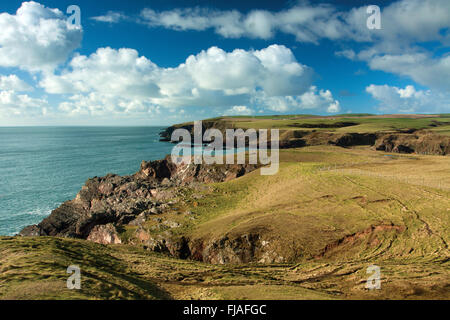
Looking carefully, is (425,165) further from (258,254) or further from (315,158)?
(258,254)

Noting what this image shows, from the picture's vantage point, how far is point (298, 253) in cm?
2162

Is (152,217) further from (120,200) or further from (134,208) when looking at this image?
(120,200)

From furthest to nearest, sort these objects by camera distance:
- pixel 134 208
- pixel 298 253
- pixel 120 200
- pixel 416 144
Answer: pixel 416 144, pixel 120 200, pixel 134 208, pixel 298 253

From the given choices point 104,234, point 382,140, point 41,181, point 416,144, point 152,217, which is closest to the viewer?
point 104,234

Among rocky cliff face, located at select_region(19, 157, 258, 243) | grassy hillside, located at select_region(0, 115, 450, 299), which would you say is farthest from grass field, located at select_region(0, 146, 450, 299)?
rocky cliff face, located at select_region(19, 157, 258, 243)

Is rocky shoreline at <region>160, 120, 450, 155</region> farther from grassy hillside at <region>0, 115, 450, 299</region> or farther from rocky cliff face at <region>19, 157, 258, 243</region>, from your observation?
grassy hillside at <region>0, 115, 450, 299</region>

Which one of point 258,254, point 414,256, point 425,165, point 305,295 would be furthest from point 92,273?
point 425,165

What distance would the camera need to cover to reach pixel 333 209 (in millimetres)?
27516

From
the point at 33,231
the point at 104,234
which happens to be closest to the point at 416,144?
the point at 104,234

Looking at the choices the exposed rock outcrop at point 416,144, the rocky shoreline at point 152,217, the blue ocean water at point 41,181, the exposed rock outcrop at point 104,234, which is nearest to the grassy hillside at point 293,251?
the rocky shoreline at point 152,217

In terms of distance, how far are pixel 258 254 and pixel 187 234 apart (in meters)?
8.67

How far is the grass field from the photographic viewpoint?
1354cm
